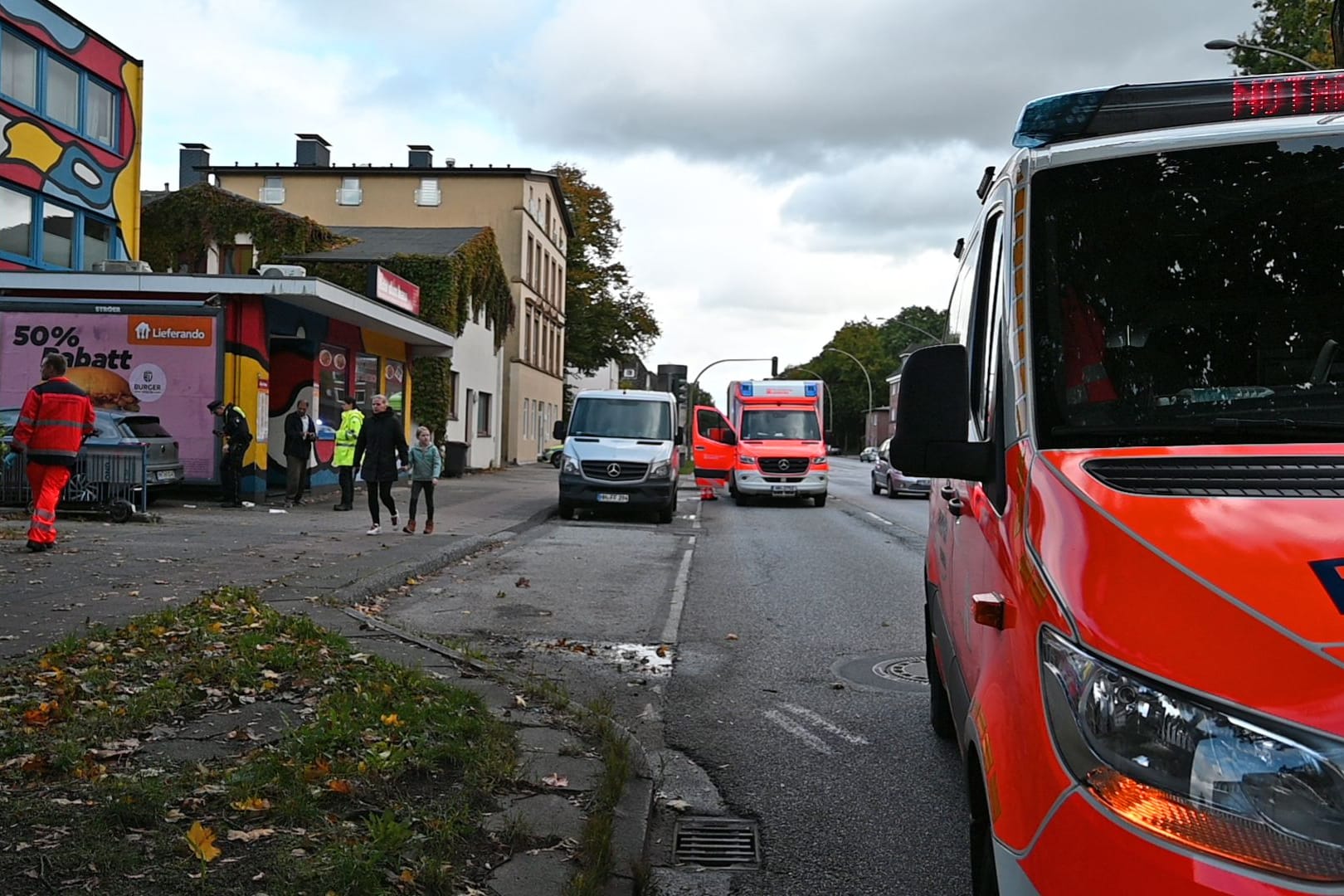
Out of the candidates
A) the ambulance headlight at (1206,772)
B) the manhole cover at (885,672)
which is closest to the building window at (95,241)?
the manhole cover at (885,672)

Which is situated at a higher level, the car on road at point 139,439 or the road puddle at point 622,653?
the car on road at point 139,439

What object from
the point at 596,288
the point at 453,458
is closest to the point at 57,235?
the point at 453,458

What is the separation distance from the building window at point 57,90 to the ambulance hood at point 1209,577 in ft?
81.6

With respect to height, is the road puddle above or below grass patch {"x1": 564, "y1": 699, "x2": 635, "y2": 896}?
below

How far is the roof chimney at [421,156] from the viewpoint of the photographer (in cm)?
5416

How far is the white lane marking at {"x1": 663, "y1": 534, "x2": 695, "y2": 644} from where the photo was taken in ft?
30.6

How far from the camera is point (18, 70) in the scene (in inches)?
903

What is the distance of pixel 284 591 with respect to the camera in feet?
31.9

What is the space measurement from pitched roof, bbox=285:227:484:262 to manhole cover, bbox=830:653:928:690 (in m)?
25.7

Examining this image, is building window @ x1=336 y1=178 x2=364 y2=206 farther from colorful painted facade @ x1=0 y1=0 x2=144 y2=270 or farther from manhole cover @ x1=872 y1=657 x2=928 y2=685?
manhole cover @ x1=872 y1=657 x2=928 y2=685

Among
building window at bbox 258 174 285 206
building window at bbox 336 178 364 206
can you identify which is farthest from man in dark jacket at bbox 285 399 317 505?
building window at bbox 258 174 285 206

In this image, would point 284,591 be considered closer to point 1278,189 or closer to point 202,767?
point 202,767

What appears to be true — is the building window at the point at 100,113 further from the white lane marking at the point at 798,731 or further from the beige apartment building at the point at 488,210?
the white lane marking at the point at 798,731

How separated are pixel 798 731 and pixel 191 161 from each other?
A: 55546mm
